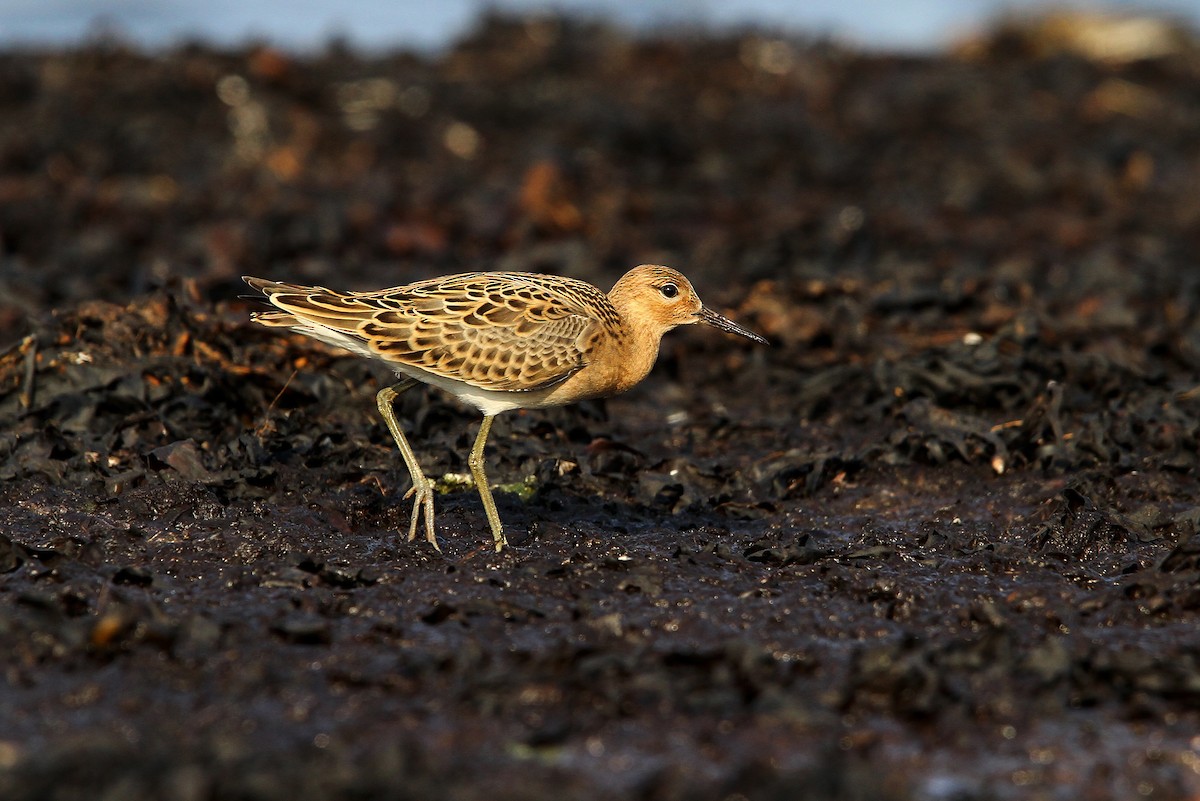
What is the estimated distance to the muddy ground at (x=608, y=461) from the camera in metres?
4.38

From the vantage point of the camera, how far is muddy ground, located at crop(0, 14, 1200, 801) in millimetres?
4375

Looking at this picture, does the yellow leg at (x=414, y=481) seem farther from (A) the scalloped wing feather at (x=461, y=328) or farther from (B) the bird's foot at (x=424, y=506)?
(A) the scalloped wing feather at (x=461, y=328)

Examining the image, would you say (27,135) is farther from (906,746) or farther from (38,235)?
(906,746)

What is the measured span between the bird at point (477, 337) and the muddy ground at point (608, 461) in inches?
21.2

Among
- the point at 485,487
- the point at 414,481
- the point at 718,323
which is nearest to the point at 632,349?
the point at 718,323

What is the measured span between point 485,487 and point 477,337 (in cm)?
66

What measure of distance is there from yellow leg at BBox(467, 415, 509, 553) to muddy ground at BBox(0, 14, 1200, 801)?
0.37 ft

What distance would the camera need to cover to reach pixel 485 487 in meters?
6.18

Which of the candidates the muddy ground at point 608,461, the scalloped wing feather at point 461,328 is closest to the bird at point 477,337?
the scalloped wing feather at point 461,328

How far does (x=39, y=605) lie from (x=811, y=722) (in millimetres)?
2670

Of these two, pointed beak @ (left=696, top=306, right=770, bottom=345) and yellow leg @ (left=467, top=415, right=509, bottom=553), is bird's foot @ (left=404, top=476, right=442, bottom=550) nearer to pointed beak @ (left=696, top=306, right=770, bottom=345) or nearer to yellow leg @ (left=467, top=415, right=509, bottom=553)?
yellow leg @ (left=467, top=415, right=509, bottom=553)

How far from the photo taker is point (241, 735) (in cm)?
426

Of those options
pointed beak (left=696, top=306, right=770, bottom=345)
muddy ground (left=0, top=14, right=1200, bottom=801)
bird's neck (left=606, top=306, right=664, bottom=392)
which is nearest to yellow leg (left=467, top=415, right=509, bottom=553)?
muddy ground (left=0, top=14, right=1200, bottom=801)

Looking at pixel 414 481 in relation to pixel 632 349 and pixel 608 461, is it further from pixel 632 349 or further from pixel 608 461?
pixel 608 461
